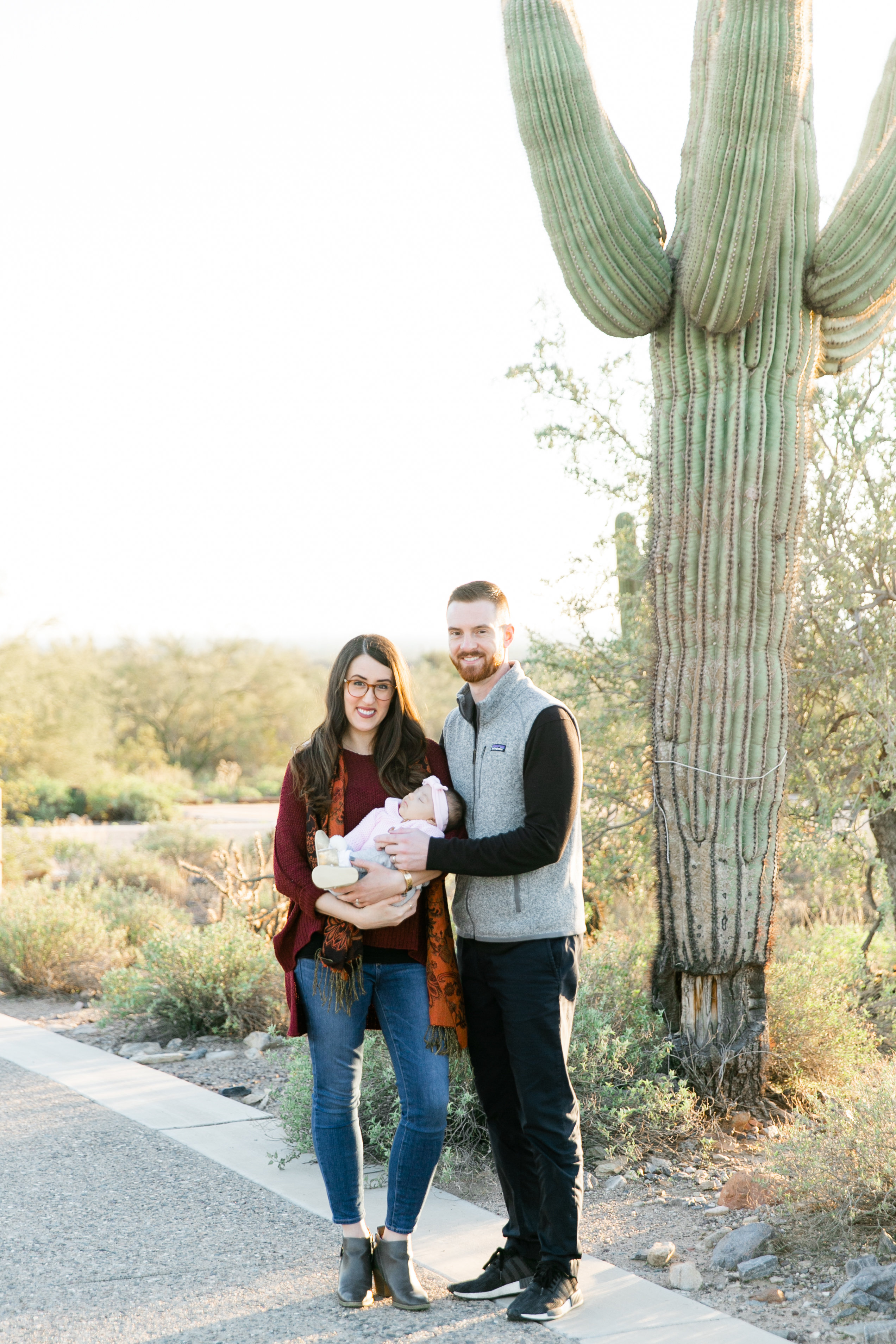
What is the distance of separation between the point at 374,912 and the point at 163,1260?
4.83 feet

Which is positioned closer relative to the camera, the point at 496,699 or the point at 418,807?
the point at 418,807

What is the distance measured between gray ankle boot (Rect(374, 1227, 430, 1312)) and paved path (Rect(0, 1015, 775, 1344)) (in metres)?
0.04

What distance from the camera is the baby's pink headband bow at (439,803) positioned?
3.39m

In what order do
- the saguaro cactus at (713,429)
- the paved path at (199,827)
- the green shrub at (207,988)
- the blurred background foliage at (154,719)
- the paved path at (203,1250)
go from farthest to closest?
the blurred background foliage at (154,719)
the paved path at (199,827)
the green shrub at (207,988)
the saguaro cactus at (713,429)
the paved path at (203,1250)

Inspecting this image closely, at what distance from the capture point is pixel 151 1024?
721 centimetres

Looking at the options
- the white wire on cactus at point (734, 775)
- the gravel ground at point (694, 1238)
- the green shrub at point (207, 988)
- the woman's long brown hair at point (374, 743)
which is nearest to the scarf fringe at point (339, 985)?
the woman's long brown hair at point (374, 743)

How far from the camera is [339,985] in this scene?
3.36 metres

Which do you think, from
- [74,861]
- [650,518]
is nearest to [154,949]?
[650,518]

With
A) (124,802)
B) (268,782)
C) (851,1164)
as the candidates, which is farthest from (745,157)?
(268,782)

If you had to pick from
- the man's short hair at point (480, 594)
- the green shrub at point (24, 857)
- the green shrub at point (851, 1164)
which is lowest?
the green shrub at point (24, 857)

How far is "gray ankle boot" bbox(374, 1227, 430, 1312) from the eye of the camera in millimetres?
3350

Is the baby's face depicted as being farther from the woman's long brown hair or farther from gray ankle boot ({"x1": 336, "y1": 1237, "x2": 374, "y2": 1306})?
gray ankle boot ({"x1": 336, "y1": 1237, "x2": 374, "y2": 1306})

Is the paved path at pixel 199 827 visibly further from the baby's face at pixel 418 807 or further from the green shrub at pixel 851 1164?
the baby's face at pixel 418 807

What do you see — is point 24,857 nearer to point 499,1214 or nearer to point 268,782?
point 499,1214
